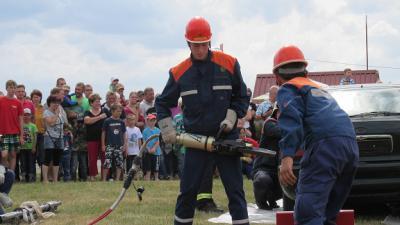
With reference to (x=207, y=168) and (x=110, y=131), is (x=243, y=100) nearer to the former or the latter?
(x=207, y=168)

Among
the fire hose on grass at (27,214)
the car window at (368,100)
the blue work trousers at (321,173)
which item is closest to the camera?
the blue work trousers at (321,173)

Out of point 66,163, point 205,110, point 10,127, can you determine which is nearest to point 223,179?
point 205,110

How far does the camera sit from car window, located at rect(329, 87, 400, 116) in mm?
8664

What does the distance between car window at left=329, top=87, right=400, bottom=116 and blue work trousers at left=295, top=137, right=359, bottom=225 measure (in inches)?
127

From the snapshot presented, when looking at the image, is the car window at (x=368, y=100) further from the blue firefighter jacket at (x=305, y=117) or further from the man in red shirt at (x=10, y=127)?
the man in red shirt at (x=10, y=127)

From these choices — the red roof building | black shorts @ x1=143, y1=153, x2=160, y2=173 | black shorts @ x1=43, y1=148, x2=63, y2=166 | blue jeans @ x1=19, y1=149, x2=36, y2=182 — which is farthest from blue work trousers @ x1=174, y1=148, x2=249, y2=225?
the red roof building

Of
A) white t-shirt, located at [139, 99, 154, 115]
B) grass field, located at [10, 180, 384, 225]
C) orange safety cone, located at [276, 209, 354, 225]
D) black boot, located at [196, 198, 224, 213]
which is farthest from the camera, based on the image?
white t-shirt, located at [139, 99, 154, 115]

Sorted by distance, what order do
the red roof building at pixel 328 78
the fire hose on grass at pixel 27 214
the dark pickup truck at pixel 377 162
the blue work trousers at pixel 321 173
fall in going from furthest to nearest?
1. the red roof building at pixel 328 78
2. the fire hose on grass at pixel 27 214
3. the dark pickup truck at pixel 377 162
4. the blue work trousers at pixel 321 173

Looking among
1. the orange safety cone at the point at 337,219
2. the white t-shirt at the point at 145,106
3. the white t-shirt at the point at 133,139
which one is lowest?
the orange safety cone at the point at 337,219

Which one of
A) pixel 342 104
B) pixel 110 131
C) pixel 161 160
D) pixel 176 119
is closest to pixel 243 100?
pixel 342 104

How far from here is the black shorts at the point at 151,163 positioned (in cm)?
1520

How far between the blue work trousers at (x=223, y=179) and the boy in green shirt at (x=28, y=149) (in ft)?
28.1

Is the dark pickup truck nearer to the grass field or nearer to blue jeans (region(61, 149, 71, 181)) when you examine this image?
the grass field

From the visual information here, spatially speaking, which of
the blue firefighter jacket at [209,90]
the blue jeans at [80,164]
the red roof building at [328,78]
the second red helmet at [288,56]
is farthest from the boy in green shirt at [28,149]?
the red roof building at [328,78]
